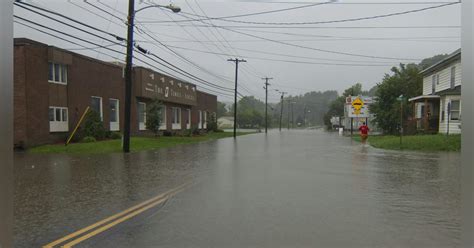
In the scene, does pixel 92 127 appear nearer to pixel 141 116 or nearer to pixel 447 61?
pixel 141 116

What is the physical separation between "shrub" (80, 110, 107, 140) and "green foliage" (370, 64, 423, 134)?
97.7ft

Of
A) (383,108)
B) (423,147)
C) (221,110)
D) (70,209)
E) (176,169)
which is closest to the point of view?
(70,209)

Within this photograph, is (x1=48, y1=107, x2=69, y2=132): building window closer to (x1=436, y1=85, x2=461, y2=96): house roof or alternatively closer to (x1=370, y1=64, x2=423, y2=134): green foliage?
(x1=436, y1=85, x2=461, y2=96): house roof

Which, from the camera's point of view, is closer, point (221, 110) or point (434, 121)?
point (434, 121)

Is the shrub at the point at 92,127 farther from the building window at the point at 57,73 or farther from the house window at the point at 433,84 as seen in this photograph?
the house window at the point at 433,84

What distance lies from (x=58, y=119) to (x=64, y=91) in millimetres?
1796

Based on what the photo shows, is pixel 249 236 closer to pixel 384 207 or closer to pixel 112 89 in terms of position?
pixel 384 207

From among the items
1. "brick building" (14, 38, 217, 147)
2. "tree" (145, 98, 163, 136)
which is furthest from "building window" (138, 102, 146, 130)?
"tree" (145, 98, 163, 136)

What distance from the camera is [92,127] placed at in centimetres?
2661

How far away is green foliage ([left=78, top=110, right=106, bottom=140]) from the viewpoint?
26.3 m

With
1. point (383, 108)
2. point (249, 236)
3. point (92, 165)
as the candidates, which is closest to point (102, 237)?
point (249, 236)

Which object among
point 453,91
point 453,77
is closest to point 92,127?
point 453,91

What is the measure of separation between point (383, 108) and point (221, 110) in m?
119

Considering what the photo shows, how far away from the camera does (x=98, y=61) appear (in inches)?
1161
